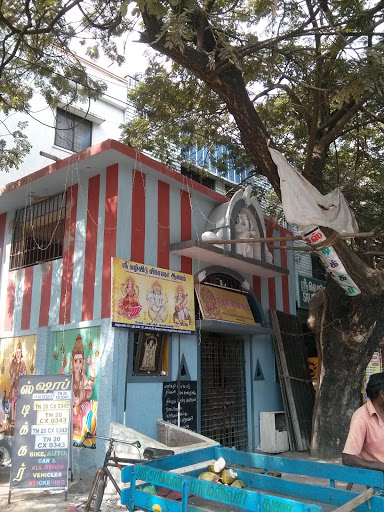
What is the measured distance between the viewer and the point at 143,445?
19.8ft

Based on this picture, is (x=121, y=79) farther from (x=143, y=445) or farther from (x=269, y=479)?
(x=269, y=479)

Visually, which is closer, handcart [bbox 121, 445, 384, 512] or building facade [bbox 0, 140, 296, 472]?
handcart [bbox 121, 445, 384, 512]

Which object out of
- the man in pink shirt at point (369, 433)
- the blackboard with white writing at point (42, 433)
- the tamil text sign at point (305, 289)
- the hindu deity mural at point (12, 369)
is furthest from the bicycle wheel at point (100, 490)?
the tamil text sign at point (305, 289)

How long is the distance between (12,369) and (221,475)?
21.1 feet

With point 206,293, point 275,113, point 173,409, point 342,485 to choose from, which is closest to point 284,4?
point 275,113

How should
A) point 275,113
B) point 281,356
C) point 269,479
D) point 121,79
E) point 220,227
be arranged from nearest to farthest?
point 269,479, point 220,227, point 281,356, point 275,113, point 121,79

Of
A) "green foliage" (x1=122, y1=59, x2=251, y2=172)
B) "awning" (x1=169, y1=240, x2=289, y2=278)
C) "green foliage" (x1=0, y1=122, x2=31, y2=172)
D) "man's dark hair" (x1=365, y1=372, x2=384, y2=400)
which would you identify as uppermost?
"green foliage" (x1=122, y1=59, x2=251, y2=172)

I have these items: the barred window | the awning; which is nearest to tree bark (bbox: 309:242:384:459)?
the awning

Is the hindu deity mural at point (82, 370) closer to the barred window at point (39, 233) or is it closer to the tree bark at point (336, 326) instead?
the barred window at point (39, 233)

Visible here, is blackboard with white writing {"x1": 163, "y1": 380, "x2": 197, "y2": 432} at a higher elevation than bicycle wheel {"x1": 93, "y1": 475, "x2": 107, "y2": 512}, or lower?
higher

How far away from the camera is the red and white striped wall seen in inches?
306

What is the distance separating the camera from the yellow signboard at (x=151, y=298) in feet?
24.0

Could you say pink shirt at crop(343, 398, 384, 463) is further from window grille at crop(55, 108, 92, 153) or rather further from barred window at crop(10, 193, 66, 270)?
window grille at crop(55, 108, 92, 153)

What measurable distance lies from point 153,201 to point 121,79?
6.91 metres
